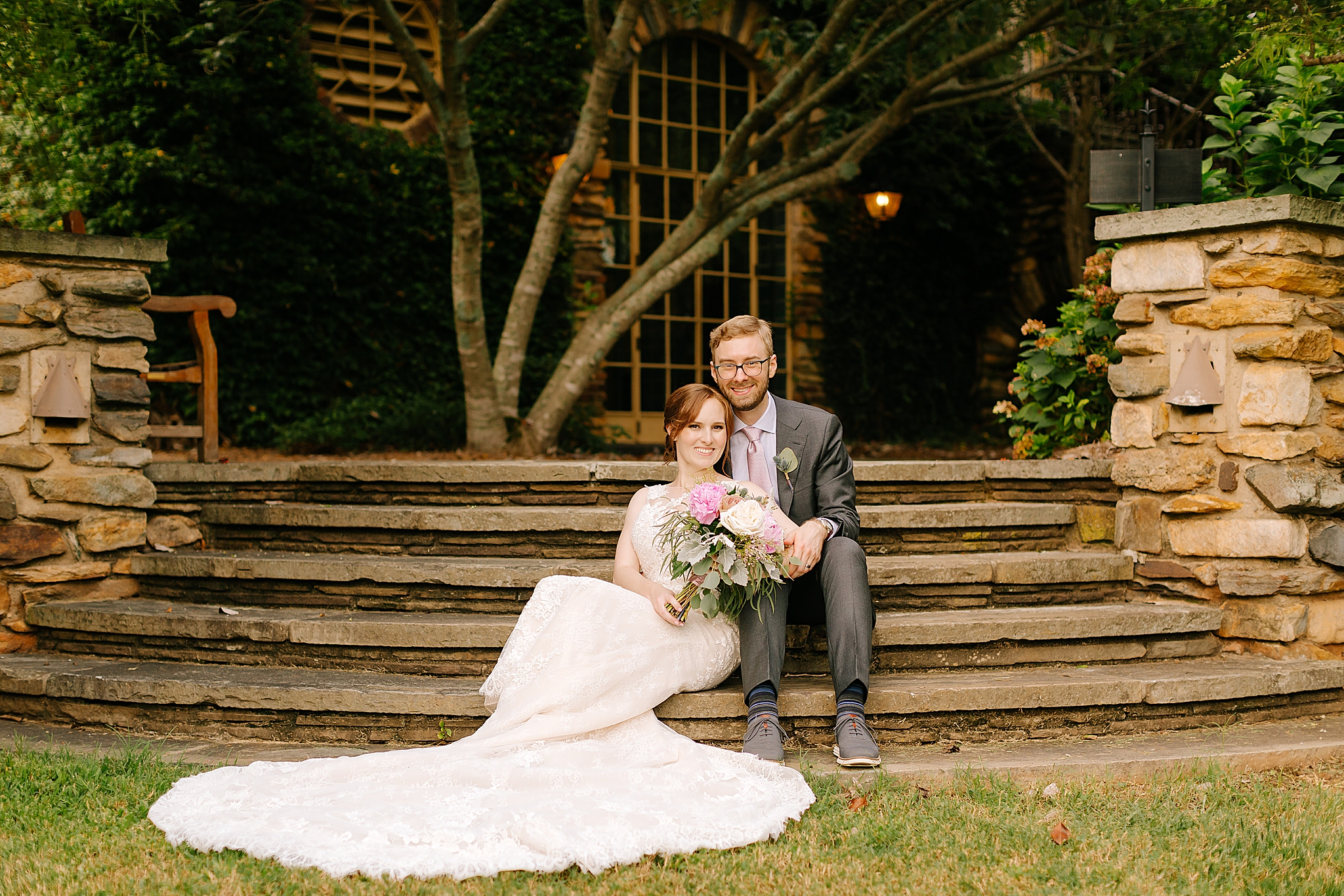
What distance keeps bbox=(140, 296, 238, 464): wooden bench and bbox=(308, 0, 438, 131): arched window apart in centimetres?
339

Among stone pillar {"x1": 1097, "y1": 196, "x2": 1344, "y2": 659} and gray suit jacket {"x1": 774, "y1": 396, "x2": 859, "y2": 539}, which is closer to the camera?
gray suit jacket {"x1": 774, "y1": 396, "x2": 859, "y2": 539}

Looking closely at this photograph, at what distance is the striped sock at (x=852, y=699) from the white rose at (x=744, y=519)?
0.58 meters

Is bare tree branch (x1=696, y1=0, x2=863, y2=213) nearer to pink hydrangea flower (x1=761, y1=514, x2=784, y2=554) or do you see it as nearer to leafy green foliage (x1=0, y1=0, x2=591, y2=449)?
leafy green foliage (x1=0, y1=0, x2=591, y2=449)

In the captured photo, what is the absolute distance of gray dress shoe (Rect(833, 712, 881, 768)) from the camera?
9.60ft

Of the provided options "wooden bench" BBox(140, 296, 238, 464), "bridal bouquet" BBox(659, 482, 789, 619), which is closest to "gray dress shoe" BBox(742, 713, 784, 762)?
"bridal bouquet" BBox(659, 482, 789, 619)

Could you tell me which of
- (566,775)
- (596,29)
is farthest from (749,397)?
(596,29)

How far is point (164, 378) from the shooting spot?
511cm

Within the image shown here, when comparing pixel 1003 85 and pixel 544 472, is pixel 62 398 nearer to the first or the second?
pixel 544 472

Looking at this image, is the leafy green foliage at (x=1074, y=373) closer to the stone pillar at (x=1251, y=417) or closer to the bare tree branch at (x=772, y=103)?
the stone pillar at (x=1251, y=417)

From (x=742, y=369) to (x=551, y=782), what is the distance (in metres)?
1.53

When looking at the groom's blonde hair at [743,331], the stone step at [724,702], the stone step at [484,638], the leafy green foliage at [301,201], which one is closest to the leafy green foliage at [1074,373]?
the stone step at [484,638]

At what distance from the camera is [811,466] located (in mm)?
3525

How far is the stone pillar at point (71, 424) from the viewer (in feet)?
13.5

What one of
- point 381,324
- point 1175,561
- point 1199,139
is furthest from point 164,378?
point 1199,139
